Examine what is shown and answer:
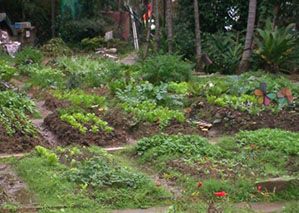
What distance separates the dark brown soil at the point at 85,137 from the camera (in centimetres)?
855

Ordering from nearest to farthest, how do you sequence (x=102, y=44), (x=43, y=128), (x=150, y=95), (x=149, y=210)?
(x=149, y=210), (x=43, y=128), (x=150, y=95), (x=102, y=44)

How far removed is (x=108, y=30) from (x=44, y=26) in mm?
2657

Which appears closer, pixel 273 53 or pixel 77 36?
pixel 273 53

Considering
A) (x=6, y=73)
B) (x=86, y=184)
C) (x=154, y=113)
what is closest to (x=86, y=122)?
(x=154, y=113)

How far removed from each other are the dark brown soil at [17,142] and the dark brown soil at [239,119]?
2720mm

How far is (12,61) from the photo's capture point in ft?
56.8

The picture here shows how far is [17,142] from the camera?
8.27m

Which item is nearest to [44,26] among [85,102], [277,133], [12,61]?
[12,61]

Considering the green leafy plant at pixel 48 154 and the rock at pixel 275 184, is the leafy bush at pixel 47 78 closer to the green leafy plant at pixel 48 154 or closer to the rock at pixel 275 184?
the green leafy plant at pixel 48 154

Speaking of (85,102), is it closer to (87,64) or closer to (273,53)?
(87,64)

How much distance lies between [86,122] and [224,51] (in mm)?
8537

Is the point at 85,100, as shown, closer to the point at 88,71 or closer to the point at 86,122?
the point at 86,122

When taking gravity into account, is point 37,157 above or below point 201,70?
above

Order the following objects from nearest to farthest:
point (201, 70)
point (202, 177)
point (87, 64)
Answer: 1. point (202, 177)
2. point (87, 64)
3. point (201, 70)
